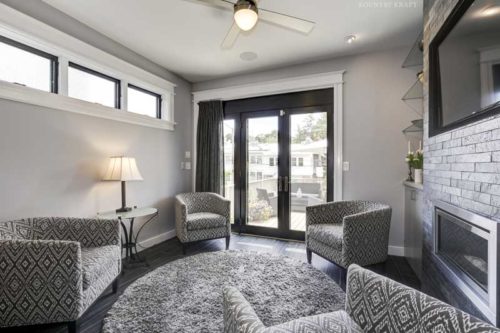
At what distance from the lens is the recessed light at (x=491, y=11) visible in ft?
3.64

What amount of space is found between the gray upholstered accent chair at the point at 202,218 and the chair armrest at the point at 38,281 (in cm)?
158

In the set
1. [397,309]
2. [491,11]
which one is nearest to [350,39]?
[491,11]

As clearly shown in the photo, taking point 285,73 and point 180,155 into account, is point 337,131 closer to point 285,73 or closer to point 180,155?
point 285,73

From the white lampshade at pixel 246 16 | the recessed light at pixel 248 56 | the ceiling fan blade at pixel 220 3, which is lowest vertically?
the white lampshade at pixel 246 16

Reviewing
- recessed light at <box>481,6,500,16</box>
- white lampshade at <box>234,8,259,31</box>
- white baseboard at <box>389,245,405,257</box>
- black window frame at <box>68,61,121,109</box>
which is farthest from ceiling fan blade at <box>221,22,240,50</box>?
white baseboard at <box>389,245,405,257</box>

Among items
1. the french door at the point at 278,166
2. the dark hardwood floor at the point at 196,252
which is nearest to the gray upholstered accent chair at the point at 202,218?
the dark hardwood floor at the point at 196,252

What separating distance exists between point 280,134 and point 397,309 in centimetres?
306

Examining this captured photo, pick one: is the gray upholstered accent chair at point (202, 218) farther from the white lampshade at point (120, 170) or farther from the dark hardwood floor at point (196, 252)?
the white lampshade at point (120, 170)

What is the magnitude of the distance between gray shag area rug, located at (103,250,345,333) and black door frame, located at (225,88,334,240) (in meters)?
1.14

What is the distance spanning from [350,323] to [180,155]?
3.64 m

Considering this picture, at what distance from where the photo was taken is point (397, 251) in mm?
3088

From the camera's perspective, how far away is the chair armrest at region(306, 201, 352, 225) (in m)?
2.89

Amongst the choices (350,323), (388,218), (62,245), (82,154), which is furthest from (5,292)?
(388,218)

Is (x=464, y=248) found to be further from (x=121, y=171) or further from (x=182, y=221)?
(x=121, y=171)
